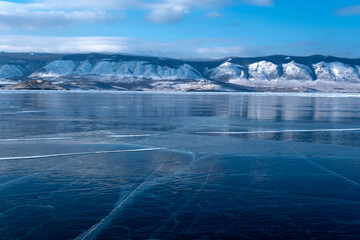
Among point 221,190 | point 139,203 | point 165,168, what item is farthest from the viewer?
point 165,168

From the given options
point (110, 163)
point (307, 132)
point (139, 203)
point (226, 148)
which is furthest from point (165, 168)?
point (307, 132)

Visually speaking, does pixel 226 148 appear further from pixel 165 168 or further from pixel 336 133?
pixel 336 133

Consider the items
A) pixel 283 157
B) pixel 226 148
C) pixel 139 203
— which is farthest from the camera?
pixel 226 148

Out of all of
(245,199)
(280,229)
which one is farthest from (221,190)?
(280,229)

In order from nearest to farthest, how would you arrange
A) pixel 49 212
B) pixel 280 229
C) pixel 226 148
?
pixel 280 229
pixel 49 212
pixel 226 148

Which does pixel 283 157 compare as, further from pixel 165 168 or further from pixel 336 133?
pixel 336 133

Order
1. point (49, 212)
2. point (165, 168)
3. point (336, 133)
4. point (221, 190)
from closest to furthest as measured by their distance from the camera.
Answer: point (49, 212) < point (221, 190) < point (165, 168) < point (336, 133)

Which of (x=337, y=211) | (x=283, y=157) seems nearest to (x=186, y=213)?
(x=337, y=211)

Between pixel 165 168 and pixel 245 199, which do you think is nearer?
pixel 245 199

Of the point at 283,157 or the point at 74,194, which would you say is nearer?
the point at 74,194
